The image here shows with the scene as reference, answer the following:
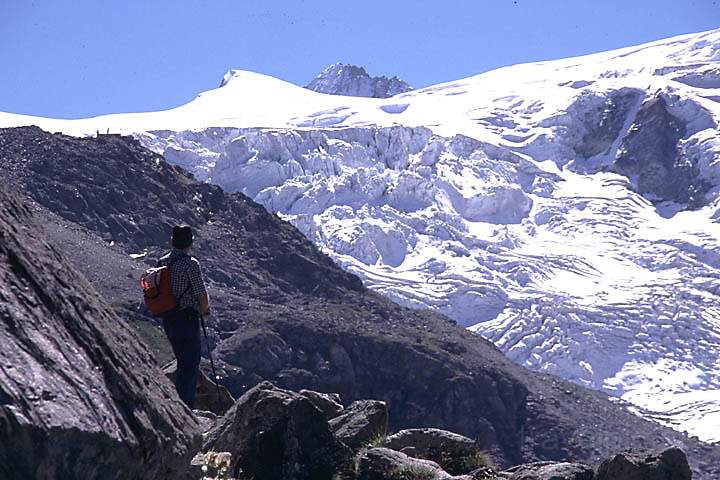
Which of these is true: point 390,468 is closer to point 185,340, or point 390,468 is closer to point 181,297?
point 185,340

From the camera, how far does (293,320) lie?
157 m

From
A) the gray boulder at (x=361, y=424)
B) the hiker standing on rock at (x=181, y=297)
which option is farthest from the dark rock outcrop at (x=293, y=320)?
the hiker standing on rock at (x=181, y=297)

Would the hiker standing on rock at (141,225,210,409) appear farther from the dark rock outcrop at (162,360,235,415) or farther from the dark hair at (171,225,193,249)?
the dark rock outcrop at (162,360,235,415)

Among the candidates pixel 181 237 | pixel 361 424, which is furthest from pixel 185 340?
pixel 361 424

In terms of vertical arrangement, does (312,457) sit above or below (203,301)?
below

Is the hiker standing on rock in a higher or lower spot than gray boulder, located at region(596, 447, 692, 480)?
higher

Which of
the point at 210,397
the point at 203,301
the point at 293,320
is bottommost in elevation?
the point at 293,320

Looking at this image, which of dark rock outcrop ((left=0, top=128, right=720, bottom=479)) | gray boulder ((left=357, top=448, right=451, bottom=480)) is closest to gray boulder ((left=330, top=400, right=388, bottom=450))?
gray boulder ((left=357, top=448, right=451, bottom=480))

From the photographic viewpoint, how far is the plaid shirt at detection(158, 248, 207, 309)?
1403 cm

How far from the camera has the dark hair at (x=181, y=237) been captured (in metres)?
14.3

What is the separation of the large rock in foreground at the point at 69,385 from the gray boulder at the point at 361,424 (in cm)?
570

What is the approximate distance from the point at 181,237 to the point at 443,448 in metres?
4.16

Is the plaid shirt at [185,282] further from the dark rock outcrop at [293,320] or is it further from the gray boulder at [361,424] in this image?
the dark rock outcrop at [293,320]

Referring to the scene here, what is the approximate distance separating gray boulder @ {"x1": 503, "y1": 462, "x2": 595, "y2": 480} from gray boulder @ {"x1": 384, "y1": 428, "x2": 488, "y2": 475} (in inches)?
46.0
